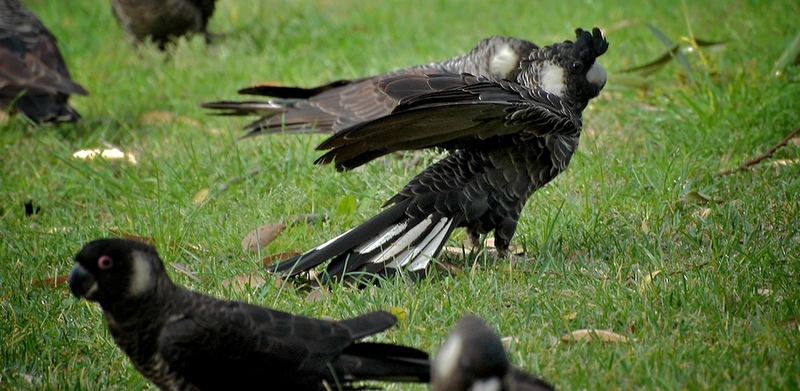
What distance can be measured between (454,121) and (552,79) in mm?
789

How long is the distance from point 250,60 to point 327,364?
218 inches

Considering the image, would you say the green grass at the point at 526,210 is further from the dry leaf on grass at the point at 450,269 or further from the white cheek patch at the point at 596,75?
the white cheek patch at the point at 596,75

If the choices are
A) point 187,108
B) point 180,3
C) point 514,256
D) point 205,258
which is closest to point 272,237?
point 205,258

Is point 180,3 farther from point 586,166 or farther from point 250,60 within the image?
point 586,166

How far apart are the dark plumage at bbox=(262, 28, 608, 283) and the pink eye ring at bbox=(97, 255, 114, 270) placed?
1111 mm

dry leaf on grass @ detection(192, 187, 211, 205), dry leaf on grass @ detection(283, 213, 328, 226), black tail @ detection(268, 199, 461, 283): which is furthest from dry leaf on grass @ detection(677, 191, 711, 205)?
dry leaf on grass @ detection(192, 187, 211, 205)

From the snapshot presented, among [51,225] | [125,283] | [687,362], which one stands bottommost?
[51,225]

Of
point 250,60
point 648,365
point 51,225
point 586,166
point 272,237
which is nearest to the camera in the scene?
point 648,365

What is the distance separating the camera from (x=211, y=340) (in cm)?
264

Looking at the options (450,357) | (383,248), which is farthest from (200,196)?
(450,357)

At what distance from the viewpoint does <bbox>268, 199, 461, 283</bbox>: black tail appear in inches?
145

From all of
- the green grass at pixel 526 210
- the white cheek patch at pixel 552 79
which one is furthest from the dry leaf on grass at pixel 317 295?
the white cheek patch at pixel 552 79

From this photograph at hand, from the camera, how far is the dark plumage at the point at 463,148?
3594 millimetres

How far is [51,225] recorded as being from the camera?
474 centimetres
